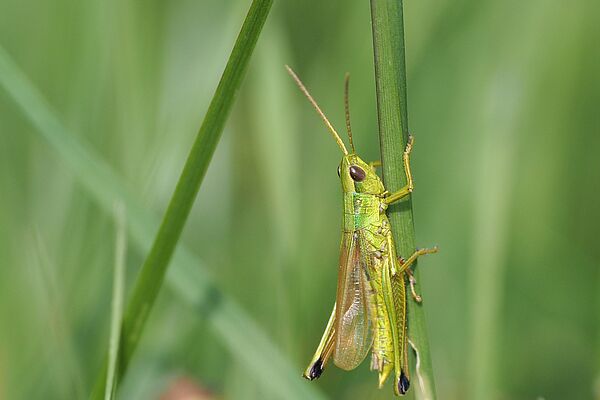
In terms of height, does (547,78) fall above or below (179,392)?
above

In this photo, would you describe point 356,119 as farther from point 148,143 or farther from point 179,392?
point 179,392

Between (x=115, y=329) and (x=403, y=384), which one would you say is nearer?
(x=115, y=329)

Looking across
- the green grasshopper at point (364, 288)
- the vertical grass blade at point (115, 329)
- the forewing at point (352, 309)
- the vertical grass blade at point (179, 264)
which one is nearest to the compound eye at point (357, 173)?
the green grasshopper at point (364, 288)

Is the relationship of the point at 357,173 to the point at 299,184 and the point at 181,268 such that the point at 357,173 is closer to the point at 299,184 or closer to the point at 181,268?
the point at 181,268

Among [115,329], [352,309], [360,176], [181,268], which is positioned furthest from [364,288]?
[115,329]

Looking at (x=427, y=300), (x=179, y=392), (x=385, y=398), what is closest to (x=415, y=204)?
(x=427, y=300)

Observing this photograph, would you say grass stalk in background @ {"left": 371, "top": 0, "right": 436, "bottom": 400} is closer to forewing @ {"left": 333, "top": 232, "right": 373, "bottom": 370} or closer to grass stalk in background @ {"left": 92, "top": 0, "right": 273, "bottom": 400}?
grass stalk in background @ {"left": 92, "top": 0, "right": 273, "bottom": 400}
